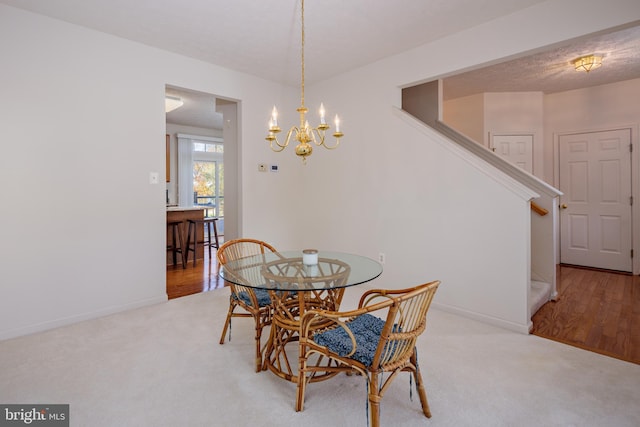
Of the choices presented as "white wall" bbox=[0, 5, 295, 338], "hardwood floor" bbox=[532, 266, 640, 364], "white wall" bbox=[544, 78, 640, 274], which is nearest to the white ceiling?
"white wall" bbox=[0, 5, 295, 338]

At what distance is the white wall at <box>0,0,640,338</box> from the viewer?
8.64 feet

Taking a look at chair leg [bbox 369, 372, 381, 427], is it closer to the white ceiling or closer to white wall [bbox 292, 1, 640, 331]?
white wall [bbox 292, 1, 640, 331]

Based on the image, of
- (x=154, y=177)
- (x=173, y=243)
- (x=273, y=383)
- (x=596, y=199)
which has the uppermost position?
(x=154, y=177)

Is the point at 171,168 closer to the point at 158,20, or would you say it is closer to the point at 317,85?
the point at 317,85

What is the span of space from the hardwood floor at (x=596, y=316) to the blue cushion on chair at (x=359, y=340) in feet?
5.89

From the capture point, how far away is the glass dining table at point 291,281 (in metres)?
1.87

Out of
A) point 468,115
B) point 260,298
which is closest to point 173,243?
point 260,298

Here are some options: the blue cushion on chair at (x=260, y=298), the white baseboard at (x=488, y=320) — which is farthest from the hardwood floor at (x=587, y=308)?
the blue cushion on chair at (x=260, y=298)

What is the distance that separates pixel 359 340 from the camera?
5.34ft

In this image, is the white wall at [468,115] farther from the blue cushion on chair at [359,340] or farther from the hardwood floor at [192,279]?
the blue cushion on chair at [359,340]

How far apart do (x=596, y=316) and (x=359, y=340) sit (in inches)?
110

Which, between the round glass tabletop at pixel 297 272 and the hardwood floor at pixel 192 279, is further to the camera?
the hardwood floor at pixel 192 279

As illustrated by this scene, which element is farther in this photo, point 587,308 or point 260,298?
point 587,308

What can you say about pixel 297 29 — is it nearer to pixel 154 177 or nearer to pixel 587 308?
pixel 154 177
